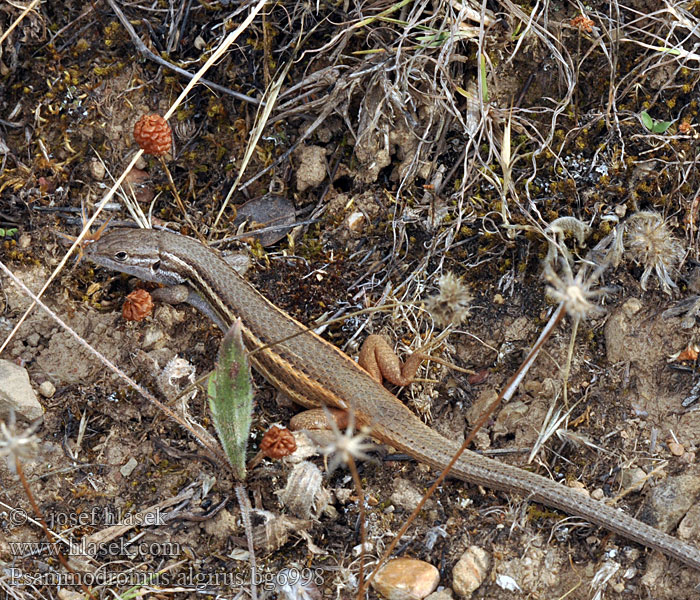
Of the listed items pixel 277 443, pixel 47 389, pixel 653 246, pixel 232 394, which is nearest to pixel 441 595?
pixel 277 443

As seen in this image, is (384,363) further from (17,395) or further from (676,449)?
(17,395)

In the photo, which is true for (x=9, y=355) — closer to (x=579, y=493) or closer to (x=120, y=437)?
(x=120, y=437)

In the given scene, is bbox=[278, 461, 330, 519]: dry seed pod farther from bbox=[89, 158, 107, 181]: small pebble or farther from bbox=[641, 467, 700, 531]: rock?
bbox=[89, 158, 107, 181]: small pebble

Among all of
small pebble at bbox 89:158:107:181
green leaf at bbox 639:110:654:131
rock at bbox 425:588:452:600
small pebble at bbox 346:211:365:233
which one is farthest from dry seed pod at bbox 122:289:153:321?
green leaf at bbox 639:110:654:131

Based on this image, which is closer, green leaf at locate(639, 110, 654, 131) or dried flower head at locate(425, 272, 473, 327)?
dried flower head at locate(425, 272, 473, 327)

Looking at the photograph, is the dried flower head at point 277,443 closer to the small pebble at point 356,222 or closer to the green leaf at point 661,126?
the small pebble at point 356,222


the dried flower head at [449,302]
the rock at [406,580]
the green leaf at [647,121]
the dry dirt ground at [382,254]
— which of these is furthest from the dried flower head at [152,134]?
the green leaf at [647,121]

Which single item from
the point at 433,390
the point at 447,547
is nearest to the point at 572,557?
the point at 447,547
